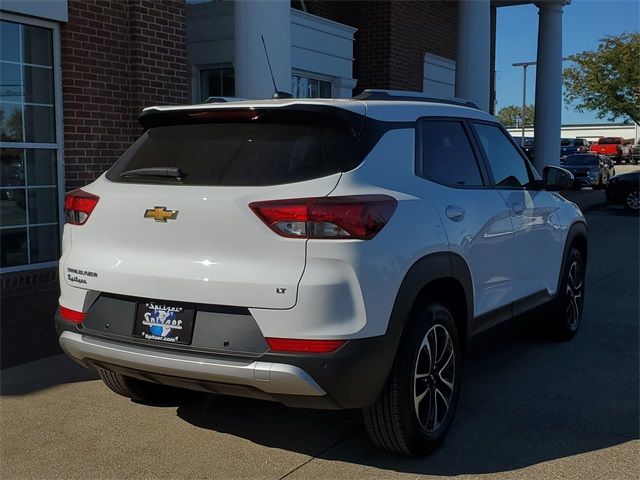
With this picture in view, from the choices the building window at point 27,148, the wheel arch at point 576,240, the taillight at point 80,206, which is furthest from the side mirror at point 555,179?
the building window at point 27,148

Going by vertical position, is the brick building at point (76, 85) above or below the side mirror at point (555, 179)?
above

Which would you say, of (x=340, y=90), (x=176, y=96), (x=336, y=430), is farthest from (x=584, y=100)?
(x=336, y=430)

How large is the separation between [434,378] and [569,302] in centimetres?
271

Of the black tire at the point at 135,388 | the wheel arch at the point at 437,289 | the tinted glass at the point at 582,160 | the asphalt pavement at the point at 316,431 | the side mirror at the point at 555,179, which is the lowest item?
the asphalt pavement at the point at 316,431

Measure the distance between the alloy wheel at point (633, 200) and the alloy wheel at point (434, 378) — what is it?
57.0 feet

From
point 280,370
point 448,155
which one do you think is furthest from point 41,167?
point 280,370

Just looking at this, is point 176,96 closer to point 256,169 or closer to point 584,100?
point 256,169

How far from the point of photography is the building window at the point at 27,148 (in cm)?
670

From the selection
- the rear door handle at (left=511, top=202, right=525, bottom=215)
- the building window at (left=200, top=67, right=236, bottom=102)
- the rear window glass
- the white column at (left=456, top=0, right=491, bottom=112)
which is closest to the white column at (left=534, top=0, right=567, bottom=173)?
the white column at (left=456, top=0, right=491, bottom=112)

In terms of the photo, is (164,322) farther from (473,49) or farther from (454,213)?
(473,49)

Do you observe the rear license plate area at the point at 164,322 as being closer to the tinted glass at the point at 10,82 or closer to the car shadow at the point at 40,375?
the car shadow at the point at 40,375

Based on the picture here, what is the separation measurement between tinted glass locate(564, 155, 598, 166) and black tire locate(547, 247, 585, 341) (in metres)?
24.5

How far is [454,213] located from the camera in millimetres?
4156

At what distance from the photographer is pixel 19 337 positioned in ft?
19.9
